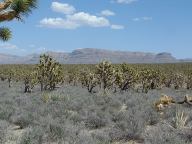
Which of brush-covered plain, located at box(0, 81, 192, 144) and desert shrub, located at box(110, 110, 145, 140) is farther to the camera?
desert shrub, located at box(110, 110, 145, 140)

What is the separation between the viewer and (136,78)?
40.6m

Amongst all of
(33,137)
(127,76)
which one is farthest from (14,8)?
(127,76)

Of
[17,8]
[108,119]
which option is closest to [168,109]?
[108,119]

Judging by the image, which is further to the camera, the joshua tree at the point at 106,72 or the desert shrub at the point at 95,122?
the joshua tree at the point at 106,72

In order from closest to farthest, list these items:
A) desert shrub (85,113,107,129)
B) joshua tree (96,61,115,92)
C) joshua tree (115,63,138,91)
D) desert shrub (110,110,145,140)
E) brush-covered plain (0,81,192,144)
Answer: brush-covered plain (0,81,192,144) → desert shrub (110,110,145,140) → desert shrub (85,113,107,129) → joshua tree (96,61,115,92) → joshua tree (115,63,138,91)

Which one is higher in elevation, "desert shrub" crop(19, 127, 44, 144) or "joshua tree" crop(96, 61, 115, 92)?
"joshua tree" crop(96, 61, 115, 92)

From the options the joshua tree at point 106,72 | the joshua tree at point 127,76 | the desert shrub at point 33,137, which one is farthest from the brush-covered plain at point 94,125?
the joshua tree at point 127,76

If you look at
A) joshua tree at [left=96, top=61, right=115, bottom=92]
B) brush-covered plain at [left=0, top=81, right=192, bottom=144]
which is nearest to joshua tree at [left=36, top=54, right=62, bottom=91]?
joshua tree at [left=96, top=61, right=115, bottom=92]

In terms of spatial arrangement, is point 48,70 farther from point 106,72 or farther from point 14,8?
point 14,8

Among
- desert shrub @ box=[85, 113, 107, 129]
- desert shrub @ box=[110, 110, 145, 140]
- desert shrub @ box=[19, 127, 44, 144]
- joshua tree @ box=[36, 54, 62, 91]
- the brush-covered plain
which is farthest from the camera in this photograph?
joshua tree @ box=[36, 54, 62, 91]

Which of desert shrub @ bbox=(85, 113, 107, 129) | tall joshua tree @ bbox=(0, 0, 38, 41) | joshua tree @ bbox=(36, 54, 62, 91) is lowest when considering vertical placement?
desert shrub @ bbox=(85, 113, 107, 129)

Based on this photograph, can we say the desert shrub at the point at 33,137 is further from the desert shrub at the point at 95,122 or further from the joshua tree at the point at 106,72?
the joshua tree at the point at 106,72

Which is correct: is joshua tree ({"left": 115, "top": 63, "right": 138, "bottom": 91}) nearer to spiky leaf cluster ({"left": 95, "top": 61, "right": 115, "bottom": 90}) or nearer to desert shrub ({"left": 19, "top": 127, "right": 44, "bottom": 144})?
spiky leaf cluster ({"left": 95, "top": 61, "right": 115, "bottom": 90})

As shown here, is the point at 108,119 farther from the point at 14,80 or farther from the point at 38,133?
the point at 14,80
